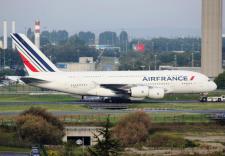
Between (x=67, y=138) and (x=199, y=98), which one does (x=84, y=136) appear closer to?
(x=67, y=138)

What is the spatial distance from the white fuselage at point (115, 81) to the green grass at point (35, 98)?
454cm

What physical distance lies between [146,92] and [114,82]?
3636 mm

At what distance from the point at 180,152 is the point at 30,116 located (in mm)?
12949

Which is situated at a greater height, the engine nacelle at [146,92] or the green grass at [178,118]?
the engine nacelle at [146,92]

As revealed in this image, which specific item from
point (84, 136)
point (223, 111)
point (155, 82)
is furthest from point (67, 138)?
point (155, 82)

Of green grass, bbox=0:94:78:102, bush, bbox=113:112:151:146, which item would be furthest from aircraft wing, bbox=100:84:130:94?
bush, bbox=113:112:151:146

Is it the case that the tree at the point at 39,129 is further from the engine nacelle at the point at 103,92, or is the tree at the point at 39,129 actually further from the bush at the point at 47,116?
the engine nacelle at the point at 103,92

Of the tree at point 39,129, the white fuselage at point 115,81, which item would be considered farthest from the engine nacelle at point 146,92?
the tree at point 39,129

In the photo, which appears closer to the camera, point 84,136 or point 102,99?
point 84,136

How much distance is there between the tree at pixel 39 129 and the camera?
62281 millimetres

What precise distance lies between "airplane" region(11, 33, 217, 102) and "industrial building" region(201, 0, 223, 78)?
4536cm

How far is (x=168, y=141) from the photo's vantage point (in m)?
62.4

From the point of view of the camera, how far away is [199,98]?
9206 cm

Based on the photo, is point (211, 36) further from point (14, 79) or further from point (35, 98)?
point (35, 98)
